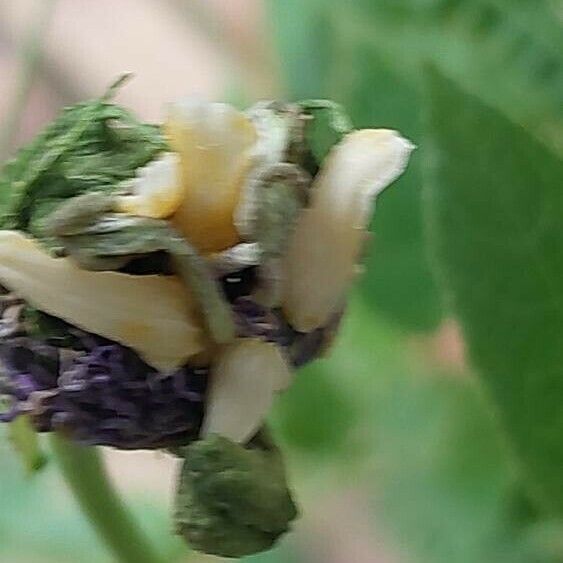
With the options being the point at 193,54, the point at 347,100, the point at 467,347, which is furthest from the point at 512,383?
the point at 193,54

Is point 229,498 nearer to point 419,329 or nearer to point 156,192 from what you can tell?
point 156,192

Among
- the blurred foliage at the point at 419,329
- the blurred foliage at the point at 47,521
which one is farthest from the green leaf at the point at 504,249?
the blurred foliage at the point at 47,521

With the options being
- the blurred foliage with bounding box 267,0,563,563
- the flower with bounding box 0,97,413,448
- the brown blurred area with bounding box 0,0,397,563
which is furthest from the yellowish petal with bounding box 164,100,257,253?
the brown blurred area with bounding box 0,0,397,563

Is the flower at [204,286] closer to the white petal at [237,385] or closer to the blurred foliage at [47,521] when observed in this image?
the white petal at [237,385]

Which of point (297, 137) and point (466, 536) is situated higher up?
point (297, 137)

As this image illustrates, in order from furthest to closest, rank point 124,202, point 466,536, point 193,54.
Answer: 1. point 193,54
2. point 466,536
3. point 124,202

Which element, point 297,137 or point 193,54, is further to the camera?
point 193,54

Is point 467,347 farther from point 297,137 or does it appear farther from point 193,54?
point 193,54
